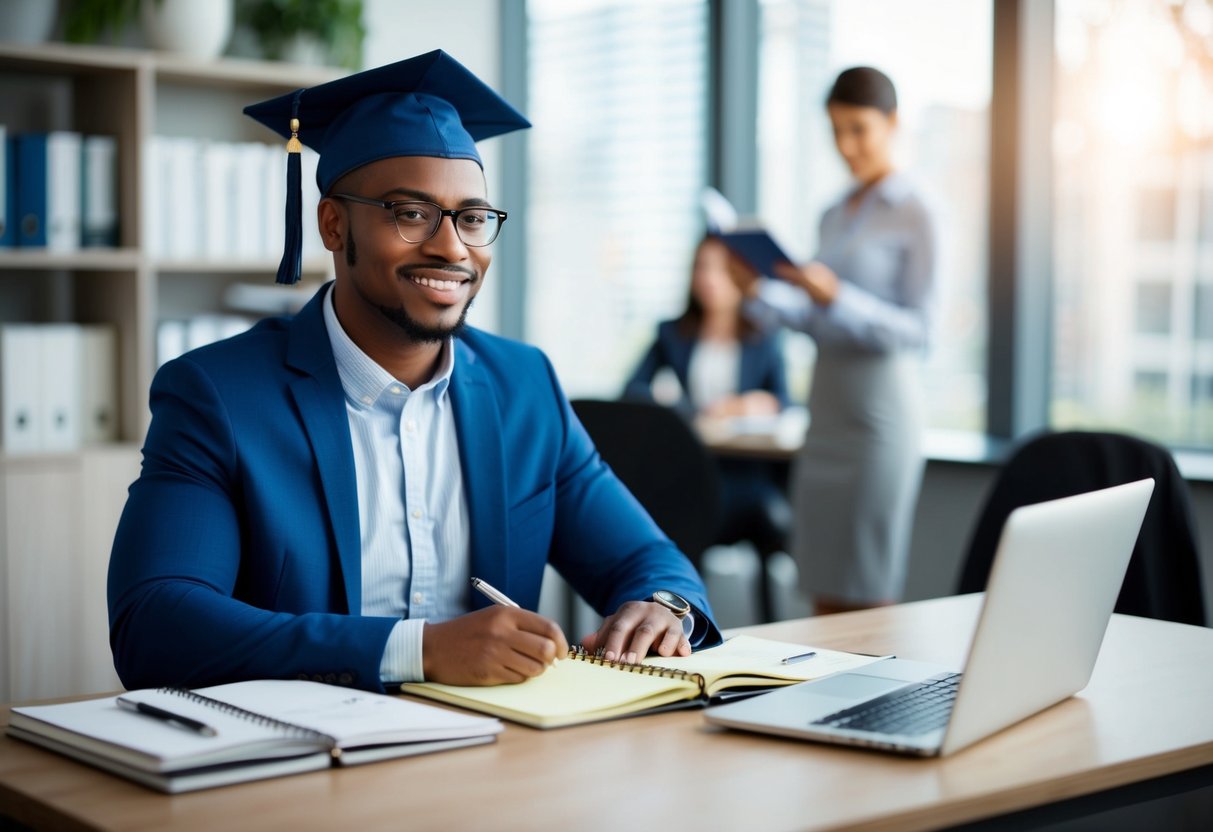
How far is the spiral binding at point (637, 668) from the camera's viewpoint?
1422 mm

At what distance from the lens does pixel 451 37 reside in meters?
4.64

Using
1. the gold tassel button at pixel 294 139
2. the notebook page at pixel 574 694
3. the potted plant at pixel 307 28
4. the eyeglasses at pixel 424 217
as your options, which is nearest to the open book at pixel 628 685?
the notebook page at pixel 574 694

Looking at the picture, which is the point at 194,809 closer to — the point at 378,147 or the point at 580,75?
the point at 378,147

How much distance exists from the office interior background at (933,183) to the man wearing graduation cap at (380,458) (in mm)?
1713

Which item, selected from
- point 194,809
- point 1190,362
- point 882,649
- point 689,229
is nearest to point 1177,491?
point 882,649

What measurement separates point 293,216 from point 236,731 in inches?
33.5

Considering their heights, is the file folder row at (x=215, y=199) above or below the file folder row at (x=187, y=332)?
Result: above

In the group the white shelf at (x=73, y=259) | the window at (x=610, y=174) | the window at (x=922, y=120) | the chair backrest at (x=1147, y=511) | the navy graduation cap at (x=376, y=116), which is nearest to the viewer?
the navy graduation cap at (x=376, y=116)

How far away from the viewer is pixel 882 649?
1.66 meters

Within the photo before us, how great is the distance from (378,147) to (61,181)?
6.89 ft

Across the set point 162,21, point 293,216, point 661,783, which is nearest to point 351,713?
point 661,783

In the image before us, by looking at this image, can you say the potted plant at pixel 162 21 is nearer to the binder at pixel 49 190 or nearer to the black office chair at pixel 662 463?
the binder at pixel 49 190

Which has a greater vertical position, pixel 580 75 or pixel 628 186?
pixel 580 75

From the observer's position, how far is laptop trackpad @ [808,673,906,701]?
4.54ft
